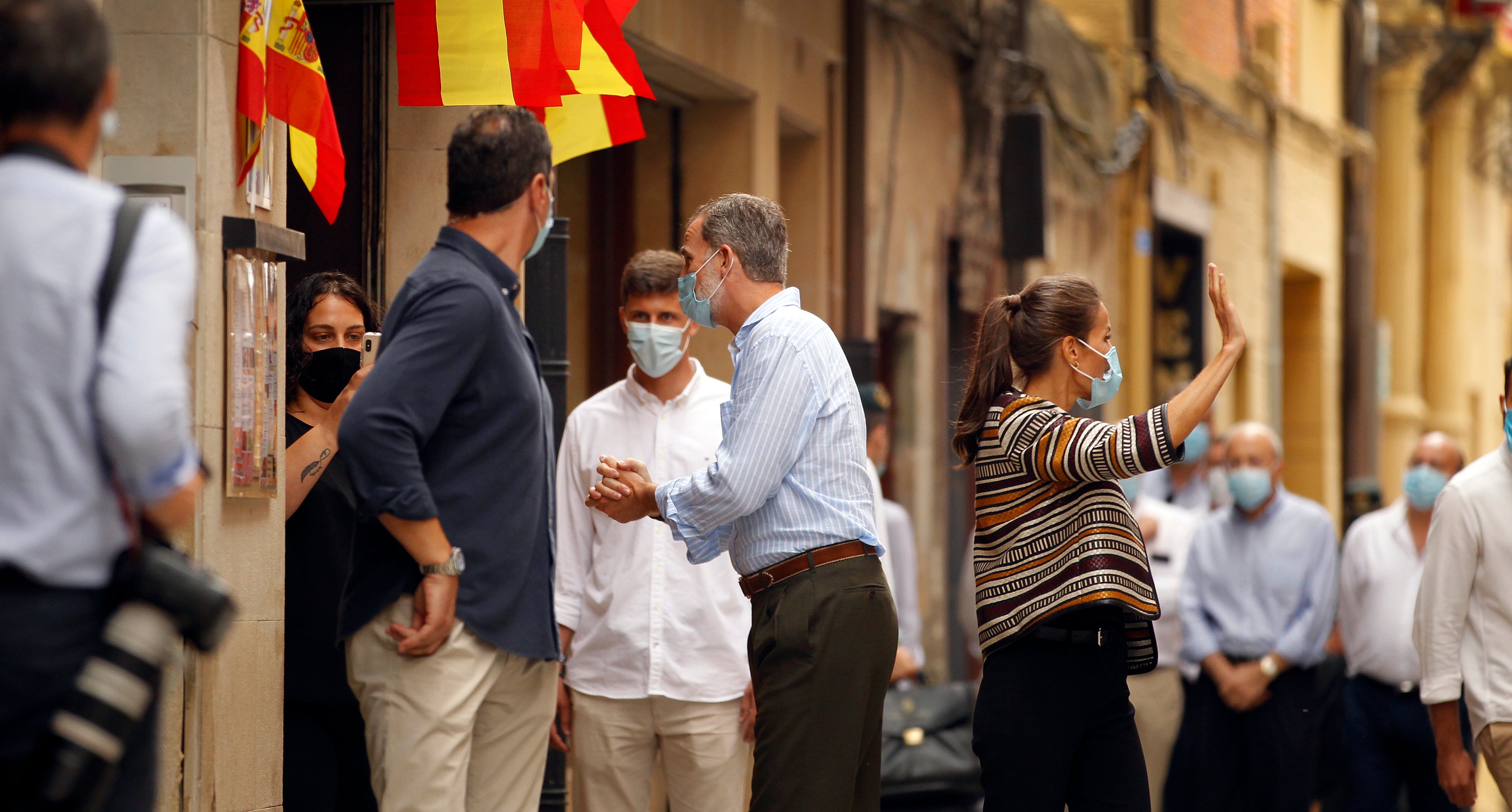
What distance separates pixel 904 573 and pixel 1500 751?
410 centimetres

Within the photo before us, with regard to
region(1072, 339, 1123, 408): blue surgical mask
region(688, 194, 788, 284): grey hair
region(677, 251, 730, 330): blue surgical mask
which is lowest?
region(1072, 339, 1123, 408): blue surgical mask

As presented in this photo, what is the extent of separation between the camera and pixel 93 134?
290cm

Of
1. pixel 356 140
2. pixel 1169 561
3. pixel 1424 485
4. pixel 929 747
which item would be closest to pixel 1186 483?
pixel 1169 561

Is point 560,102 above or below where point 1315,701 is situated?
above

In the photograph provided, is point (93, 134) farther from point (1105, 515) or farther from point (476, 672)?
point (1105, 515)

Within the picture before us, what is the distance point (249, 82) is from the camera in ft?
16.4

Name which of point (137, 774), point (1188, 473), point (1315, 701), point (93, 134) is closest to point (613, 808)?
point (137, 774)

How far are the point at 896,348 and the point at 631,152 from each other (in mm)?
3068

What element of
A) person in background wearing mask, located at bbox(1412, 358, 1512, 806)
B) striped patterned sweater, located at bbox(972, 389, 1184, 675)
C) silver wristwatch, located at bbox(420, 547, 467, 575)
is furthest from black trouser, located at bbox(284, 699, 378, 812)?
person in background wearing mask, located at bbox(1412, 358, 1512, 806)

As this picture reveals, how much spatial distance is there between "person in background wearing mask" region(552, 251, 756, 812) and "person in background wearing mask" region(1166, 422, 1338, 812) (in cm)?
341

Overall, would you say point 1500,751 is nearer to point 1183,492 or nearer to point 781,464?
point 781,464

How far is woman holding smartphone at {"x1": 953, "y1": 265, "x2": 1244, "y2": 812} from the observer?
452 centimetres

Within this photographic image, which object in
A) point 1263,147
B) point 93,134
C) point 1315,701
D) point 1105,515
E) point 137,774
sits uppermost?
point 1263,147

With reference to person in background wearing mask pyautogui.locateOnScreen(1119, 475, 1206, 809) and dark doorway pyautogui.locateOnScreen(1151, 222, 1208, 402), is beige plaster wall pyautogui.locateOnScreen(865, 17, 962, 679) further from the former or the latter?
dark doorway pyautogui.locateOnScreen(1151, 222, 1208, 402)
